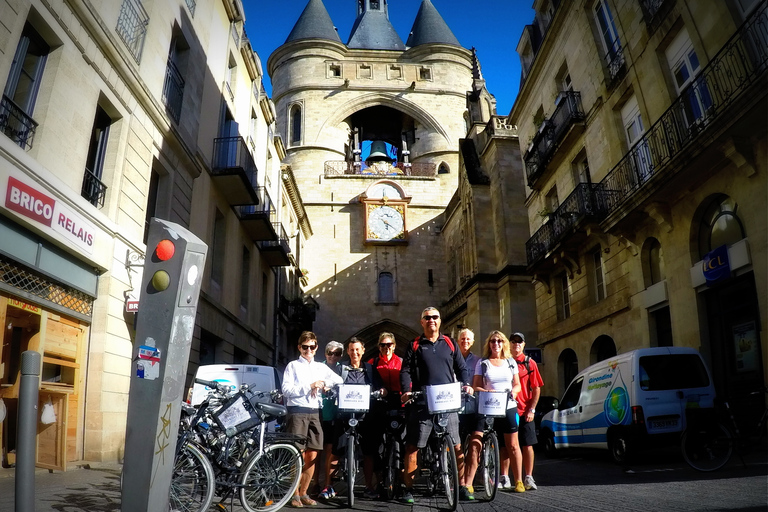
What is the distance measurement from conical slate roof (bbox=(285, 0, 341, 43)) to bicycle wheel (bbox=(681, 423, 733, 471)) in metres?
35.1

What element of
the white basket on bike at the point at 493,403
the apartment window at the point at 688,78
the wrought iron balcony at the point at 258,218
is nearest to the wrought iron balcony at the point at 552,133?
the apartment window at the point at 688,78

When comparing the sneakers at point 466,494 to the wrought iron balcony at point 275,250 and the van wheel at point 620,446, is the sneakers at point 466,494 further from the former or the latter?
the wrought iron balcony at point 275,250

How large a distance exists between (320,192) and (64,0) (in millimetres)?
25662

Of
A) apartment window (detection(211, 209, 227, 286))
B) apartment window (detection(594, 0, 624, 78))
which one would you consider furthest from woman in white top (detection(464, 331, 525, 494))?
apartment window (detection(211, 209, 227, 286))

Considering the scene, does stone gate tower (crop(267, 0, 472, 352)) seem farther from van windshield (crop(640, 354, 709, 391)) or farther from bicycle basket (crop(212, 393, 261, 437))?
bicycle basket (crop(212, 393, 261, 437))

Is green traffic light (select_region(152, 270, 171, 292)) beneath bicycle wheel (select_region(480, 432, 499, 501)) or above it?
above

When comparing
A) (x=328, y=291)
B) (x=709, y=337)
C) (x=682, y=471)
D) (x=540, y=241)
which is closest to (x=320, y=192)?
(x=328, y=291)

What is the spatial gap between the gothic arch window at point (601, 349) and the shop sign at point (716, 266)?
4.45 metres

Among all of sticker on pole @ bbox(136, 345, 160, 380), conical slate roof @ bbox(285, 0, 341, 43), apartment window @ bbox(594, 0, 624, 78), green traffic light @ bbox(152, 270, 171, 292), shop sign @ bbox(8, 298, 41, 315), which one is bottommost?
sticker on pole @ bbox(136, 345, 160, 380)

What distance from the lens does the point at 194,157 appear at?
13.5 meters

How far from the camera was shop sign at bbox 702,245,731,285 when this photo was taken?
381 inches

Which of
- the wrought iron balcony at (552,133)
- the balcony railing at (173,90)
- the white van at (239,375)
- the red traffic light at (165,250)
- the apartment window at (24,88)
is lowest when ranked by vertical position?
the white van at (239,375)

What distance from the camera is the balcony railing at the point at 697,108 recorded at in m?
8.62

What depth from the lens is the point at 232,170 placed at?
15.3 m
